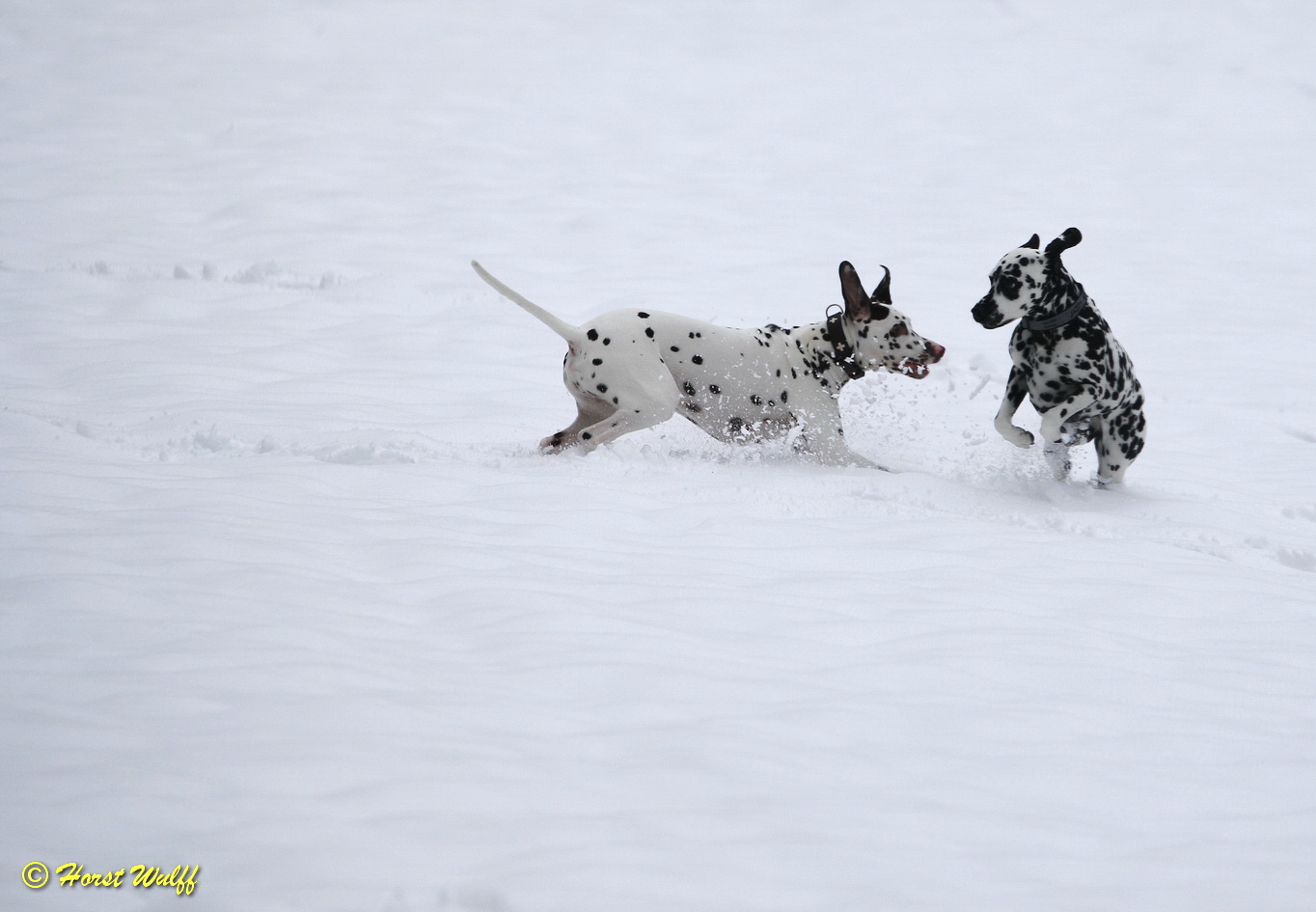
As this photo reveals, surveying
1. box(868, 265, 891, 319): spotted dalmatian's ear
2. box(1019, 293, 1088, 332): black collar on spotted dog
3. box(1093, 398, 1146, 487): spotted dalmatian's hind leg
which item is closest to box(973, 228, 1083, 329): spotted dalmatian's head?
box(1019, 293, 1088, 332): black collar on spotted dog

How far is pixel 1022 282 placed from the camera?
16.0 feet

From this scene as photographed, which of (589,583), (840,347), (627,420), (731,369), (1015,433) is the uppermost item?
(840,347)

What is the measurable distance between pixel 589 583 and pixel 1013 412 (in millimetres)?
2623

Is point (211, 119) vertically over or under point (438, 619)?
over

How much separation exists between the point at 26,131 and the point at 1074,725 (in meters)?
13.2

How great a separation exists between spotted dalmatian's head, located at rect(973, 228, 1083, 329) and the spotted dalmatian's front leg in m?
0.33

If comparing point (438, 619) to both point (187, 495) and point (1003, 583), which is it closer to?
point (187, 495)

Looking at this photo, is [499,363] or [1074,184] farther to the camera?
[1074,184]

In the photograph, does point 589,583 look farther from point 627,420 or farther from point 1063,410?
point 1063,410

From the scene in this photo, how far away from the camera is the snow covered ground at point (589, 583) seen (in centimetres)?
220

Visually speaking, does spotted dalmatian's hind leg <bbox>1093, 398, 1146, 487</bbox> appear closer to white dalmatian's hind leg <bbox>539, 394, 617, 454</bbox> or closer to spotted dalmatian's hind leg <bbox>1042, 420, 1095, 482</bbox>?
spotted dalmatian's hind leg <bbox>1042, 420, 1095, 482</bbox>

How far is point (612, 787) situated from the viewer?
2.38 meters

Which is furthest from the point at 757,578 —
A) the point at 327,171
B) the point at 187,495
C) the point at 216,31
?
the point at 216,31

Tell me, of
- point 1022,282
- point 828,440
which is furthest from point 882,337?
point 1022,282
